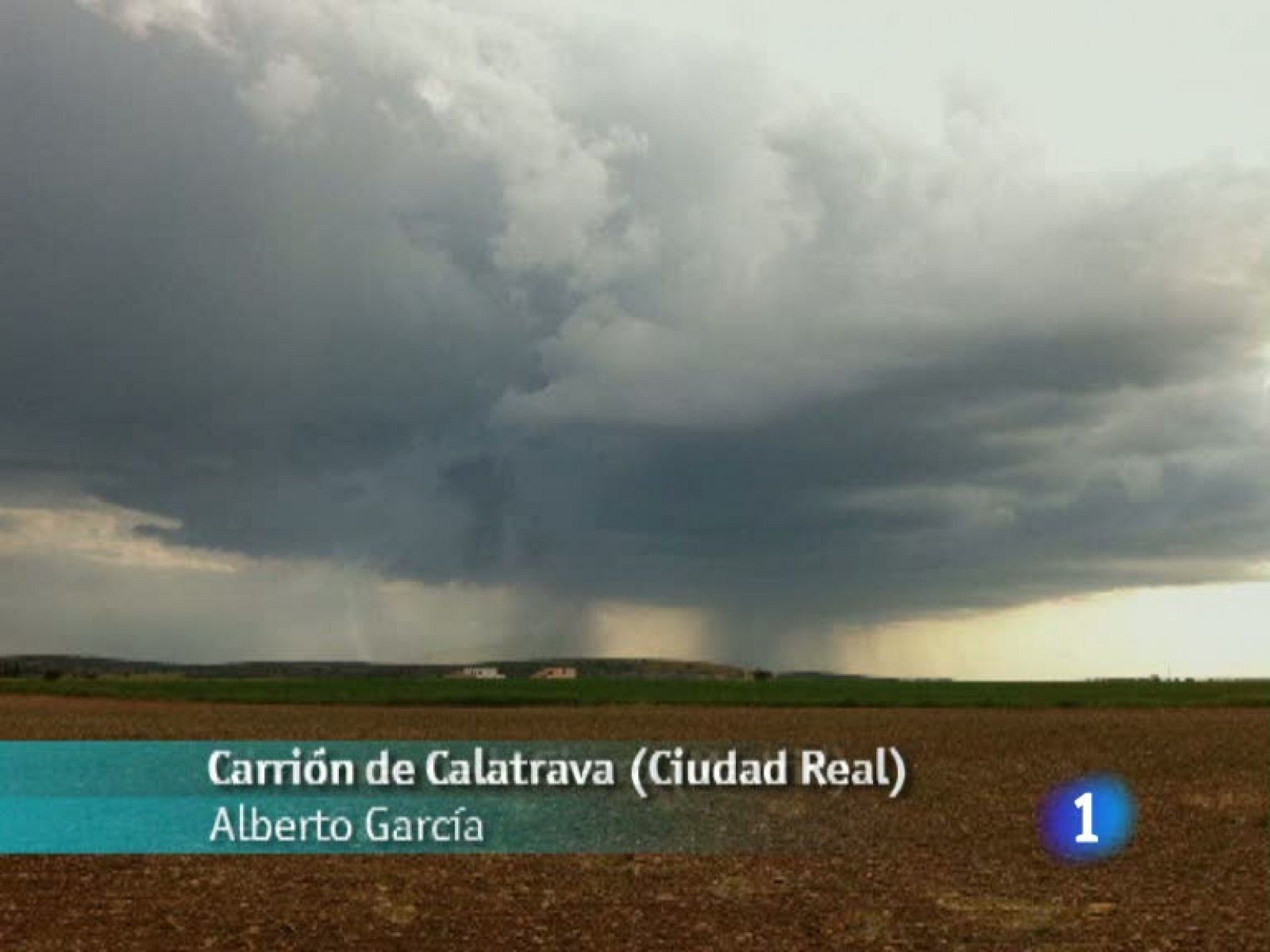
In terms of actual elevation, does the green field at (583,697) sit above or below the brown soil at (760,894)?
above

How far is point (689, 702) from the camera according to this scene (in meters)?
90.9

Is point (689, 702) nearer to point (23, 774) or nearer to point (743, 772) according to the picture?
point (743, 772)

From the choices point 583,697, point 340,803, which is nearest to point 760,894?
point 340,803

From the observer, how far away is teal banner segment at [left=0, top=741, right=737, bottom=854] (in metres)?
28.6

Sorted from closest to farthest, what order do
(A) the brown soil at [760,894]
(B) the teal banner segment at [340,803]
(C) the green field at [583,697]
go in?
(A) the brown soil at [760,894]
(B) the teal banner segment at [340,803]
(C) the green field at [583,697]

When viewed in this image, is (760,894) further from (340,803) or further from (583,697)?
(583,697)

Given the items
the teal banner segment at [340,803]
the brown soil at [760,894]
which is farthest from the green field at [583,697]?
the brown soil at [760,894]

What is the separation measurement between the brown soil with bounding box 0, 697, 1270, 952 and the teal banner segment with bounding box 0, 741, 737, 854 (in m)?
1.85

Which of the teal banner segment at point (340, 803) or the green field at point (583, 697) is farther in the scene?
the green field at point (583, 697)

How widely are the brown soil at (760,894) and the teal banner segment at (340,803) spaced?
1846 millimetres

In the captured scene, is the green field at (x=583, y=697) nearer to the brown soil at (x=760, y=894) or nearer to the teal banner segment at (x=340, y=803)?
the teal banner segment at (x=340, y=803)

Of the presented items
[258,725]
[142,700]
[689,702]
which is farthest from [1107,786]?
[142,700]

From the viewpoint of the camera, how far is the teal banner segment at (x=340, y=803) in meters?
28.6

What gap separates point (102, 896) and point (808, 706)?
67118mm
